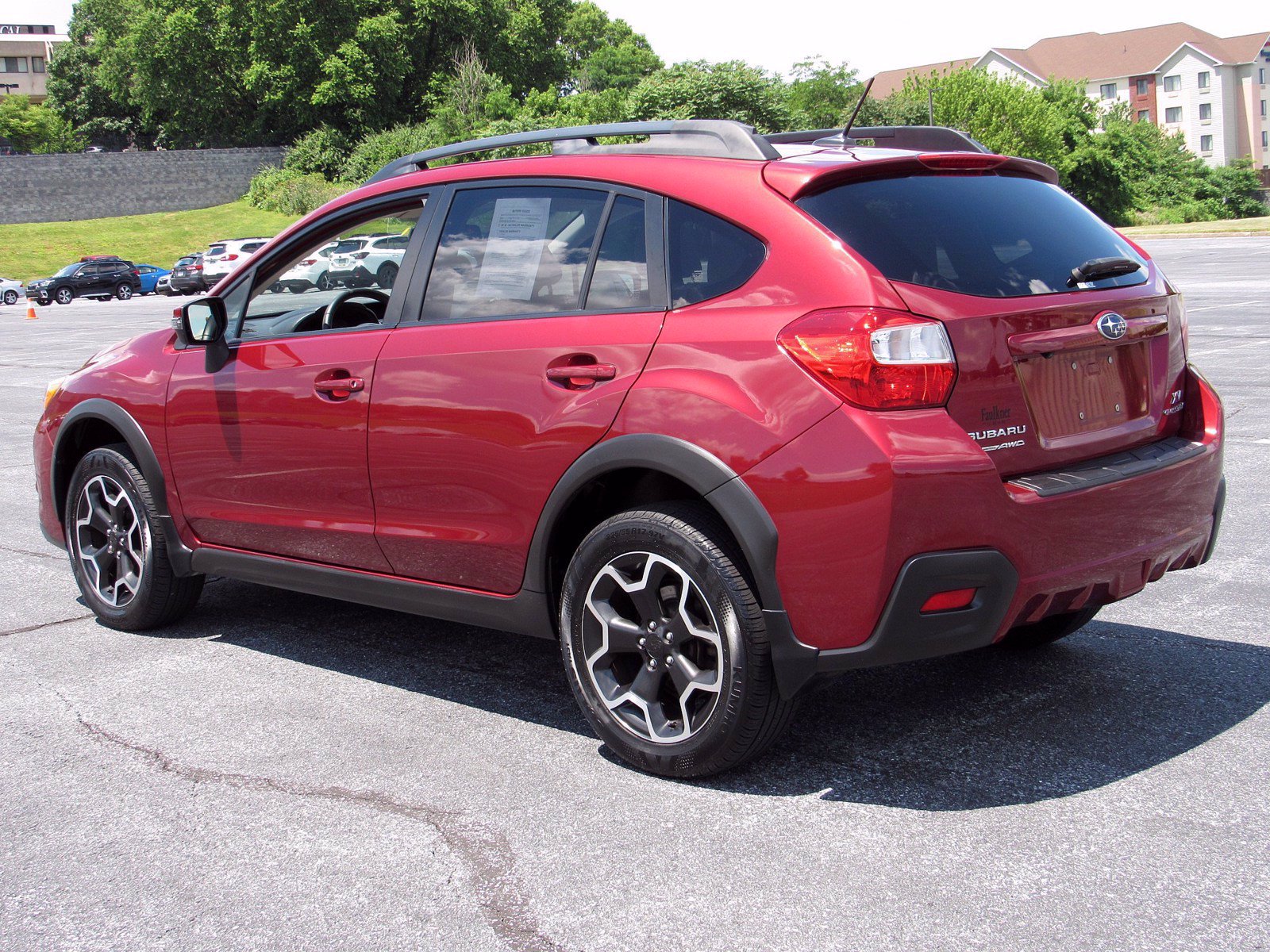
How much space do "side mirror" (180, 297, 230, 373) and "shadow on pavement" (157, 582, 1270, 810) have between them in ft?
3.88

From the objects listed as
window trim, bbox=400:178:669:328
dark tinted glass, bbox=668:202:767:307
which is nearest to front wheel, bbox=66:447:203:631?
window trim, bbox=400:178:669:328

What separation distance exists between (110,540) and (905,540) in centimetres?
367

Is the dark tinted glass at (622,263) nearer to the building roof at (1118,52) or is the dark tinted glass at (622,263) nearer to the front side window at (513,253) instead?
the front side window at (513,253)

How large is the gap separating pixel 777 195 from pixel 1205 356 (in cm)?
1113

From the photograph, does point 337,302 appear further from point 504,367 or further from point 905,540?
point 905,540

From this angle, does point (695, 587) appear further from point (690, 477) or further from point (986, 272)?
point (986, 272)

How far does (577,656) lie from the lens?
383 centimetres

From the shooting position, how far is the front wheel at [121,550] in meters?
5.25

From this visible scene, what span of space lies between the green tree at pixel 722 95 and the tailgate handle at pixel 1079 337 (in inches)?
2285

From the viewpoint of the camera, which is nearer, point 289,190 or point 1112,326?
point 1112,326

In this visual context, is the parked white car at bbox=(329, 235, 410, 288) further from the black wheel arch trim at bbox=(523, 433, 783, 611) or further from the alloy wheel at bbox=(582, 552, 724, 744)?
the alloy wheel at bbox=(582, 552, 724, 744)

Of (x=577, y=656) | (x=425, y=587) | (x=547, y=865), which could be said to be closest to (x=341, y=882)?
(x=547, y=865)

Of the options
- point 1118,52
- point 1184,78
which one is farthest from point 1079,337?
point 1118,52

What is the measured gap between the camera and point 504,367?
12.8ft
